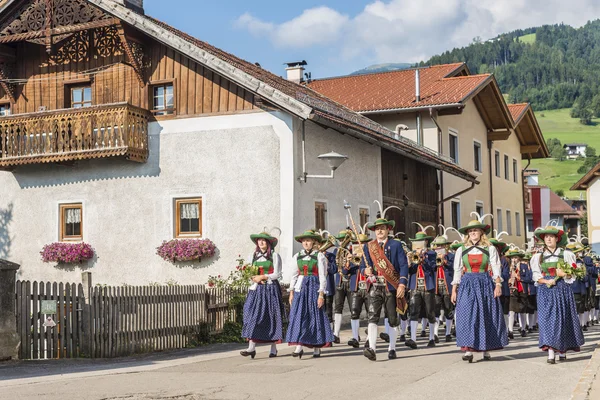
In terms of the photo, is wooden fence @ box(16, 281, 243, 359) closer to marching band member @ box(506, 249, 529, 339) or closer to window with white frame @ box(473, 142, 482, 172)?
marching band member @ box(506, 249, 529, 339)

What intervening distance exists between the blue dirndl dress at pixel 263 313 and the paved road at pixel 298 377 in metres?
0.39

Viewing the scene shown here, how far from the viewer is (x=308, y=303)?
13.4 meters

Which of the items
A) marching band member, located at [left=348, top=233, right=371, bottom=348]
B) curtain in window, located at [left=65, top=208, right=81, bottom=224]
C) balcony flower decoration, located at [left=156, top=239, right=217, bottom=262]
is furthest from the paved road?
curtain in window, located at [left=65, top=208, right=81, bottom=224]

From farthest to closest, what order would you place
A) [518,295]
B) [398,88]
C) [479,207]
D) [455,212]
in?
[479,207], [398,88], [455,212], [518,295]

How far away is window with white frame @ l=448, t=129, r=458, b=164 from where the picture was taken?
32.3 m

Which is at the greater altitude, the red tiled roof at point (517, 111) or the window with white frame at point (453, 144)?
the red tiled roof at point (517, 111)

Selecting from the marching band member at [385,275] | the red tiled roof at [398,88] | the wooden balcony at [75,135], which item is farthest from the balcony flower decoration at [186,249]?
the red tiled roof at [398,88]

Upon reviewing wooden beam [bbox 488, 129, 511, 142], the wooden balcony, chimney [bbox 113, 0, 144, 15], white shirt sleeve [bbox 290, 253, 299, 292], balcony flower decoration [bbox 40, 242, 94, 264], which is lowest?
white shirt sleeve [bbox 290, 253, 299, 292]

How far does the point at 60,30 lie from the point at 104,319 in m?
9.78

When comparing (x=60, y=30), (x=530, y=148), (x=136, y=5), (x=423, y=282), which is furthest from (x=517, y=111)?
(x=423, y=282)

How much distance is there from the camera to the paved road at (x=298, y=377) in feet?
31.4

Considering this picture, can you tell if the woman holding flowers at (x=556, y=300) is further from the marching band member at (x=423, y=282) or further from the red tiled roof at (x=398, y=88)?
the red tiled roof at (x=398, y=88)

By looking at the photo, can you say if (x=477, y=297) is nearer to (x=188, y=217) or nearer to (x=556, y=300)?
(x=556, y=300)

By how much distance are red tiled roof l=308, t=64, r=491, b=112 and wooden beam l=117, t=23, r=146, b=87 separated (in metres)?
11.6
